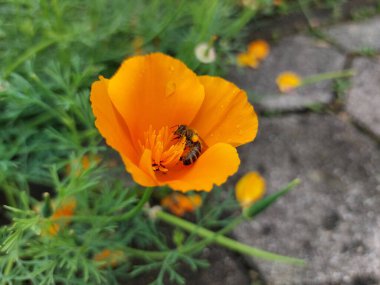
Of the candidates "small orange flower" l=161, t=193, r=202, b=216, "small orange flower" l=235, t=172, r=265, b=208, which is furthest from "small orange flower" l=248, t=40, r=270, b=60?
"small orange flower" l=161, t=193, r=202, b=216

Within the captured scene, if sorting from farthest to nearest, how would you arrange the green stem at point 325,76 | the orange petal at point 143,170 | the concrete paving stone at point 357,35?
1. the concrete paving stone at point 357,35
2. the green stem at point 325,76
3. the orange petal at point 143,170

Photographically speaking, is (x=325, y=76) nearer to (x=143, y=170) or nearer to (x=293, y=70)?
(x=293, y=70)

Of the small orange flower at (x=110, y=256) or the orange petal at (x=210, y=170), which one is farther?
the small orange flower at (x=110, y=256)

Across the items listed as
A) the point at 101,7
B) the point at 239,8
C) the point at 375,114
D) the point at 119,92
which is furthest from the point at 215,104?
the point at 239,8

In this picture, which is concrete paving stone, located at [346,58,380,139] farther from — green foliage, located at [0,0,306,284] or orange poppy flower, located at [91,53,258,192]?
orange poppy flower, located at [91,53,258,192]

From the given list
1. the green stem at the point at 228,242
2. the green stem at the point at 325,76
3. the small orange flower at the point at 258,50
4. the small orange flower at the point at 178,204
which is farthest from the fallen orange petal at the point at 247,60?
the green stem at the point at 228,242

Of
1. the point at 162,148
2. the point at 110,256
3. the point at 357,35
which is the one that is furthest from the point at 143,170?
the point at 357,35

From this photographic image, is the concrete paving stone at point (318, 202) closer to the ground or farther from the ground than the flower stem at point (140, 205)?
closer to the ground

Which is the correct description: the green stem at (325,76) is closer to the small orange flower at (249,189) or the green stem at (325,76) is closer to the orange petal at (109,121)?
the small orange flower at (249,189)

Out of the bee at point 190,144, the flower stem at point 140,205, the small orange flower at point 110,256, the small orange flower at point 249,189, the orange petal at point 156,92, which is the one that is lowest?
the small orange flower at point 249,189
